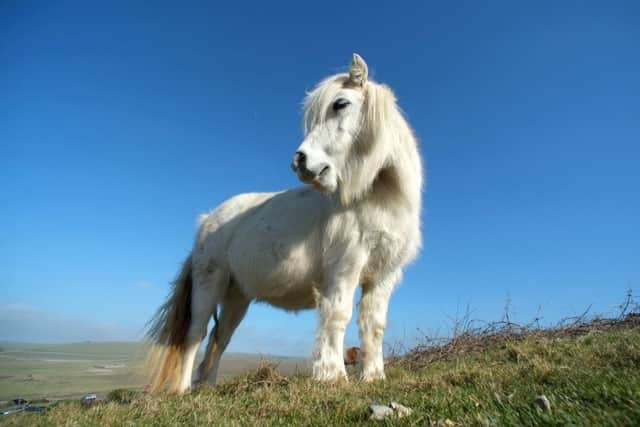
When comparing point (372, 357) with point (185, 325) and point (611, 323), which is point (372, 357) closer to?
point (185, 325)

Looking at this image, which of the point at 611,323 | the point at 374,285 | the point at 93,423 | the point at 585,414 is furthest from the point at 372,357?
the point at 611,323

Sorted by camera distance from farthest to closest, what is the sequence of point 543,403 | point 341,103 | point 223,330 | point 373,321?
point 223,330 → point 373,321 → point 341,103 → point 543,403

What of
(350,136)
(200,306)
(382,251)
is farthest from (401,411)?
(200,306)

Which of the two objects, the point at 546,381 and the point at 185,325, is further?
the point at 185,325

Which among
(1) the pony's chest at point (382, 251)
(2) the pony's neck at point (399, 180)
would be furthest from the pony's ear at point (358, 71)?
(1) the pony's chest at point (382, 251)

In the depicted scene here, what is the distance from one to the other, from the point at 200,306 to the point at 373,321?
→ 7.91ft

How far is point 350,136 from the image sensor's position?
417cm

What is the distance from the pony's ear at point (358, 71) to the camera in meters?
4.39

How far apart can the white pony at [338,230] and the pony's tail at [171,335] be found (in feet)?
0.06

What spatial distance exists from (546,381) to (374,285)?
7.24 feet

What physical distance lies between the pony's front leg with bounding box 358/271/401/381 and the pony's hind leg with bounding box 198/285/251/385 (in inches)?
82.5

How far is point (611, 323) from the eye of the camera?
Answer: 5.70 m

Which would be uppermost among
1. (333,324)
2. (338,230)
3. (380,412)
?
(338,230)

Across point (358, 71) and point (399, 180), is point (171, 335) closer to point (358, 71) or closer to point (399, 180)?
point (399, 180)
